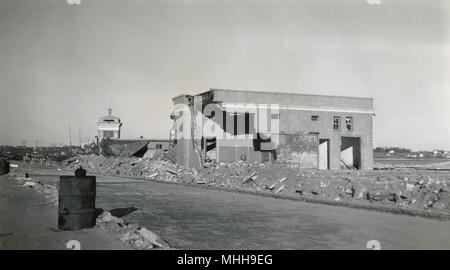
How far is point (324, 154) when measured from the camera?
127ft

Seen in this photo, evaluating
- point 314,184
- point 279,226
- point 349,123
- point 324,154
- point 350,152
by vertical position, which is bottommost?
point 279,226

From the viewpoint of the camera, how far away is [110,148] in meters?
48.3

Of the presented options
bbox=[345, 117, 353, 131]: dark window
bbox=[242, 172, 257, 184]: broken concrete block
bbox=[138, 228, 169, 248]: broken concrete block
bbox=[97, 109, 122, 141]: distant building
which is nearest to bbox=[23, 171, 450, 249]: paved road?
bbox=[138, 228, 169, 248]: broken concrete block

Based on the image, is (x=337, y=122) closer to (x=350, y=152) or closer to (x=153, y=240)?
(x=350, y=152)

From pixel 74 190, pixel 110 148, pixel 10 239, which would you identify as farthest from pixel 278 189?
pixel 110 148

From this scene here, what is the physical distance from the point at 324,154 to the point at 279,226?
29999 mm

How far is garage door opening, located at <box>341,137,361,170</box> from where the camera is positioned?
39.5 meters

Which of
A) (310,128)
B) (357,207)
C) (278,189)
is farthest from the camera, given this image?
(310,128)

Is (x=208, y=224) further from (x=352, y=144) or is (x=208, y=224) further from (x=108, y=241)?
A: (x=352, y=144)

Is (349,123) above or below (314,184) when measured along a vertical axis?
above

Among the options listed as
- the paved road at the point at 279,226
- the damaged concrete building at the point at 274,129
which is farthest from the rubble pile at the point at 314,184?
the damaged concrete building at the point at 274,129

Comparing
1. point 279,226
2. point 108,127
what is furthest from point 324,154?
point 108,127

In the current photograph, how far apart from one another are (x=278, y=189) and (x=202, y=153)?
15490mm

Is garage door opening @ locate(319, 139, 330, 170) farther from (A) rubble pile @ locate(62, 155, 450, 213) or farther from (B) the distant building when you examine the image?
(B) the distant building
